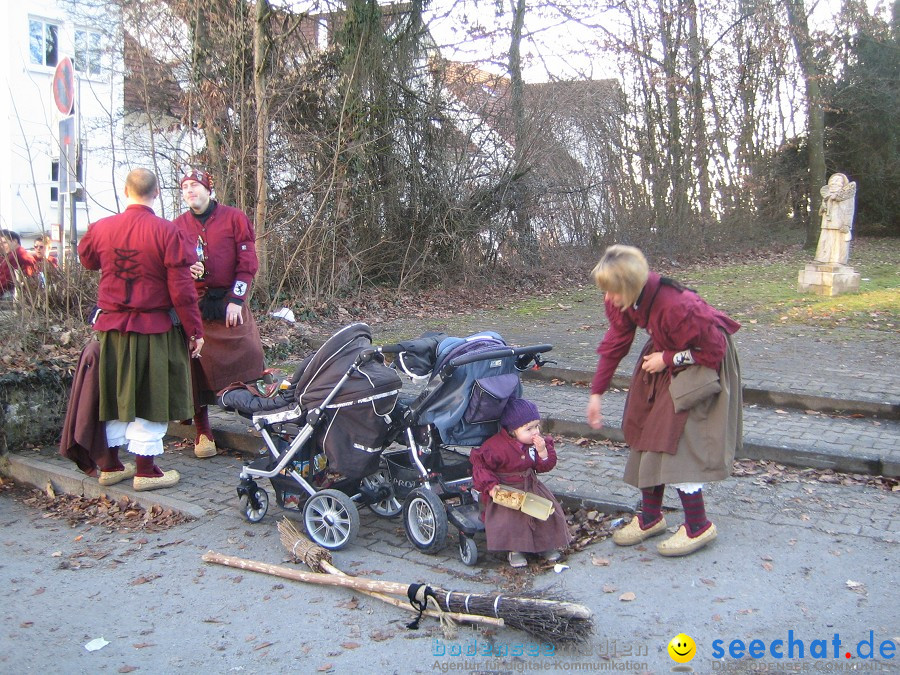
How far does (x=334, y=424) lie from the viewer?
4.89m

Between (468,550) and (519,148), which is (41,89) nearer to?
(519,148)

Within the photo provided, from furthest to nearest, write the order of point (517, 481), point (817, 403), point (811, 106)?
point (811, 106)
point (817, 403)
point (517, 481)

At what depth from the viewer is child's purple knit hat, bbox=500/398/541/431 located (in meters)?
4.51

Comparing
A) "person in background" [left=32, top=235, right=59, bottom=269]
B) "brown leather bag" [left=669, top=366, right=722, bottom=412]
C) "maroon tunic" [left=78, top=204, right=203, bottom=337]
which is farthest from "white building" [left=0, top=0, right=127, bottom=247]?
"brown leather bag" [left=669, top=366, right=722, bottom=412]

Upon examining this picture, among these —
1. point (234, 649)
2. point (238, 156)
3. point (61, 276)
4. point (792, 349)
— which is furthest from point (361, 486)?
point (238, 156)

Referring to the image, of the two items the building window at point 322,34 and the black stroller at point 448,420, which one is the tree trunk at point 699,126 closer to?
the building window at point 322,34

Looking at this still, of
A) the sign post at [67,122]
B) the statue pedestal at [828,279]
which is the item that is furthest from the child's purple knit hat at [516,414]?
the statue pedestal at [828,279]

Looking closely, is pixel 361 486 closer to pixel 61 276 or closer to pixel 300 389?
pixel 300 389

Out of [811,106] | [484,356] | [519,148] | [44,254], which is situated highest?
[811,106]

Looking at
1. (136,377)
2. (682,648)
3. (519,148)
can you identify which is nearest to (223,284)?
(136,377)

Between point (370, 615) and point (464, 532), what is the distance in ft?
2.45

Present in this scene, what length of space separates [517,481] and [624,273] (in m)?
1.29

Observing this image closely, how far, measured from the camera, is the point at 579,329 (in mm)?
11023

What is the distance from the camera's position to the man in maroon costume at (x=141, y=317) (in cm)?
560
